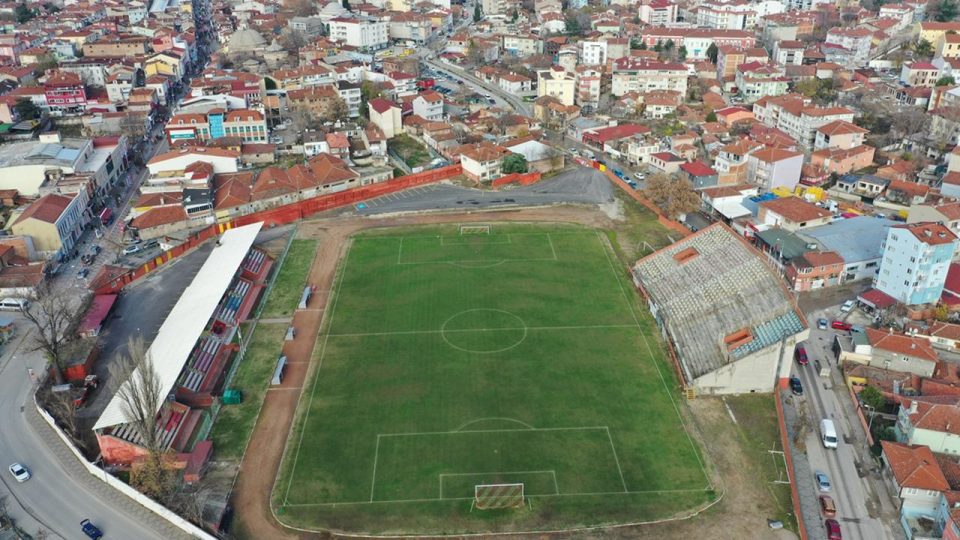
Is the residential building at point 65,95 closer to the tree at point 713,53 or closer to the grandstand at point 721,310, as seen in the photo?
the grandstand at point 721,310

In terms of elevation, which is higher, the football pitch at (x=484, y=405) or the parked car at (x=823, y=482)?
the football pitch at (x=484, y=405)

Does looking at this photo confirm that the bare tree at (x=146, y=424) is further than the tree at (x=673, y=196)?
No

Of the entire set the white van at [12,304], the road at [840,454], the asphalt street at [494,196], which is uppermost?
the asphalt street at [494,196]

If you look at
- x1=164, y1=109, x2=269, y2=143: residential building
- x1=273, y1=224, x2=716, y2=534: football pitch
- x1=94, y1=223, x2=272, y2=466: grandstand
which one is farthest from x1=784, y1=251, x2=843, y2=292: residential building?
x1=164, y1=109, x2=269, y2=143: residential building

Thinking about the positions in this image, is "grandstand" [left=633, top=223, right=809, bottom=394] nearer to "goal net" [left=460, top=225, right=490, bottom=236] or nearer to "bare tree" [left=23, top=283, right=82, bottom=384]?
"goal net" [left=460, top=225, right=490, bottom=236]

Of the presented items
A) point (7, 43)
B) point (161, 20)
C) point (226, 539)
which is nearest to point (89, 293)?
point (226, 539)

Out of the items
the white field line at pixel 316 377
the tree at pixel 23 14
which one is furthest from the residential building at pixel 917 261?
the tree at pixel 23 14

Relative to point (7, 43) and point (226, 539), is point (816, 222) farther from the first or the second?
point (7, 43)

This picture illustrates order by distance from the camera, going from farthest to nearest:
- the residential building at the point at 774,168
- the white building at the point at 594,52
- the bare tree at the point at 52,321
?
the white building at the point at 594,52 < the residential building at the point at 774,168 < the bare tree at the point at 52,321
